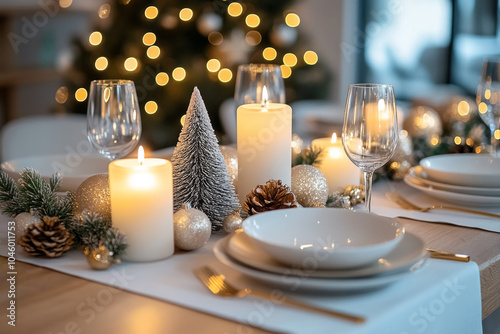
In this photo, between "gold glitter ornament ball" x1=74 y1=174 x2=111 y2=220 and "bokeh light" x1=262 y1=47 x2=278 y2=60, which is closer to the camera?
"gold glitter ornament ball" x1=74 y1=174 x2=111 y2=220

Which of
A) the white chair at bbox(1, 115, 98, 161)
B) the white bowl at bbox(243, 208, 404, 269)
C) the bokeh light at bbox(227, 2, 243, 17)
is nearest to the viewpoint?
the white bowl at bbox(243, 208, 404, 269)

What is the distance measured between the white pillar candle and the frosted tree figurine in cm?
5

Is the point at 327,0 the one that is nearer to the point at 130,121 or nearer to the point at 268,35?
the point at 268,35

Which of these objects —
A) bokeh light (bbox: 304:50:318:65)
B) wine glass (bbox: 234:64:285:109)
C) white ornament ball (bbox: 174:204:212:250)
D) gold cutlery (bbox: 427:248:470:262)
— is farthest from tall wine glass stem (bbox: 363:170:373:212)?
bokeh light (bbox: 304:50:318:65)

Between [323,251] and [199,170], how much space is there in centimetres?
32

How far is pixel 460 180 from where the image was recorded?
1.16m

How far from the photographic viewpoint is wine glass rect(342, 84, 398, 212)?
0.92 metres

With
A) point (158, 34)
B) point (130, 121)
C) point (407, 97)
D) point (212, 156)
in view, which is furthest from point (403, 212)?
point (407, 97)

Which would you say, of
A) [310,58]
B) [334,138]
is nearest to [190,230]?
[334,138]

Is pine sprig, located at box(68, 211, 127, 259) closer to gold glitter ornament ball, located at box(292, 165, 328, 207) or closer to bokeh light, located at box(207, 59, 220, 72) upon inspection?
gold glitter ornament ball, located at box(292, 165, 328, 207)

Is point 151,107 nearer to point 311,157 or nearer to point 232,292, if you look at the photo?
point 311,157

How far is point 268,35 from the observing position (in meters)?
3.64

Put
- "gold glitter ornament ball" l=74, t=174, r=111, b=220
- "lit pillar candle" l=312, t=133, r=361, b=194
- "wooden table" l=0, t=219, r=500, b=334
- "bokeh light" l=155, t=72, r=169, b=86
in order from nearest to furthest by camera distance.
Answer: "wooden table" l=0, t=219, r=500, b=334, "gold glitter ornament ball" l=74, t=174, r=111, b=220, "lit pillar candle" l=312, t=133, r=361, b=194, "bokeh light" l=155, t=72, r=169, b=86

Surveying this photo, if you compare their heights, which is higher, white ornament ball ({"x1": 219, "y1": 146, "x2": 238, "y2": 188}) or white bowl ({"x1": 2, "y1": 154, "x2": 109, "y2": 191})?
white ornament ball ({"x1": 219, "y1": 146, "x2": 238, "y2": 188})
